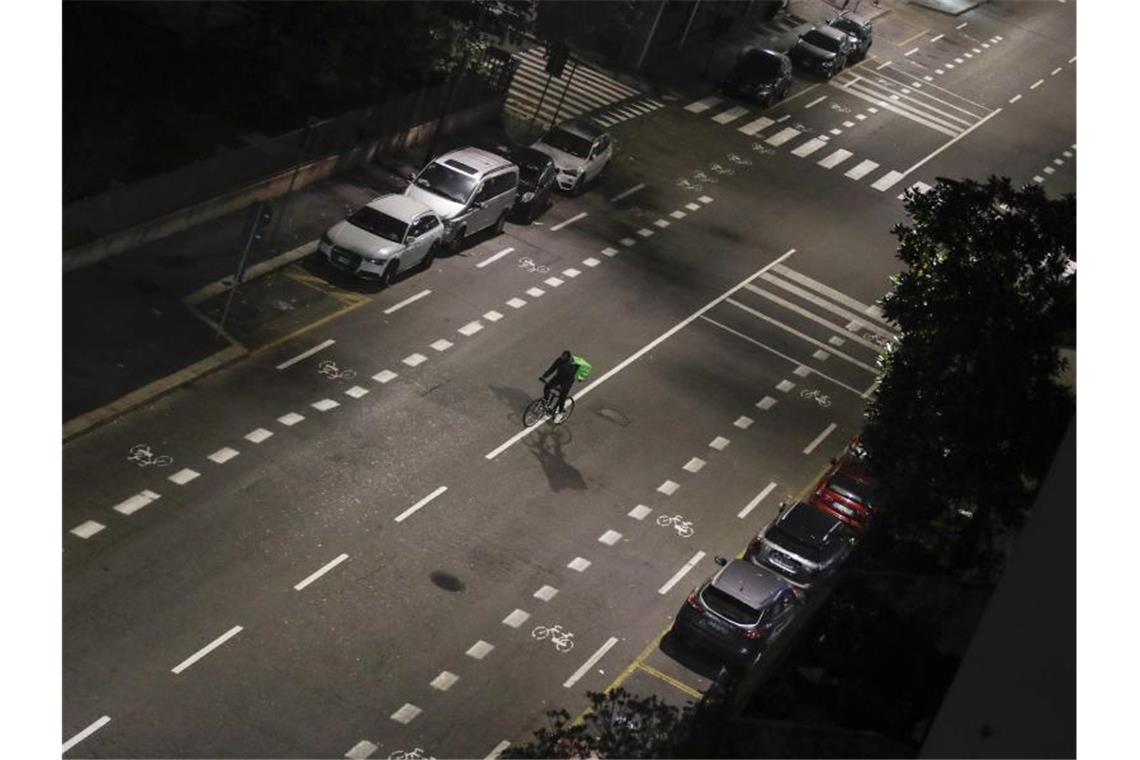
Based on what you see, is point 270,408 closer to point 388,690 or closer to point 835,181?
point 388,690

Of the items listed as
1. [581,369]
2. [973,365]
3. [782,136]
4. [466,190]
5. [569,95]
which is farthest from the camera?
[782,136]

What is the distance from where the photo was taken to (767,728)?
2642cm

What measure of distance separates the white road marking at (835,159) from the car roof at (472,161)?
15891 millimetres

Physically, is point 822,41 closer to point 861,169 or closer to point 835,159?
point 835,159

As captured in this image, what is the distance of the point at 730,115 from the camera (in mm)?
62406

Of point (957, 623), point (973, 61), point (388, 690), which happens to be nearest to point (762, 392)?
point (957, 623)

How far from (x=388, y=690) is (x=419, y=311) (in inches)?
547

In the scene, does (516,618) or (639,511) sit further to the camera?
(639,511)

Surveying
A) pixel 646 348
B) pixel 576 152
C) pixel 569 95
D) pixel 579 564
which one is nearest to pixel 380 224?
pixel 646 348

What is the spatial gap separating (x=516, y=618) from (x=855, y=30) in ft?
139

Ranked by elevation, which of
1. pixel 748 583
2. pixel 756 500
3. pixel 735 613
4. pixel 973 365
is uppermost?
pixel 973 365

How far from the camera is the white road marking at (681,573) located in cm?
3544

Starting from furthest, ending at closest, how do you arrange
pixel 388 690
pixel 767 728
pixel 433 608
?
pixel 433 608 → pixel 388 690 → pixel 767 728

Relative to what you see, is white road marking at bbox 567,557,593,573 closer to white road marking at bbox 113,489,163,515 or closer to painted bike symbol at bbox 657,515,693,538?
painted bike symbol at bbox 657,515,693,538
